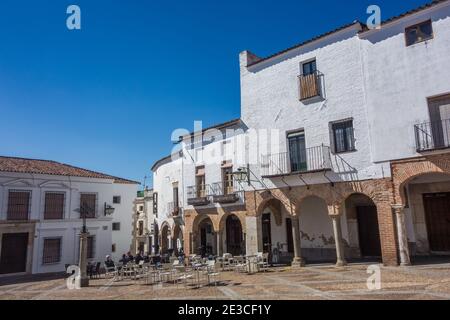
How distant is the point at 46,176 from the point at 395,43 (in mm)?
22172

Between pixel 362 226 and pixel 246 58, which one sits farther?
pixel 246 58

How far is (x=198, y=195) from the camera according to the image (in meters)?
22.0

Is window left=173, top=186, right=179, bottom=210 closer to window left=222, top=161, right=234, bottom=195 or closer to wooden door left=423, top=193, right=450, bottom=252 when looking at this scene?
window left=222, top=161, right=234, bottom=195

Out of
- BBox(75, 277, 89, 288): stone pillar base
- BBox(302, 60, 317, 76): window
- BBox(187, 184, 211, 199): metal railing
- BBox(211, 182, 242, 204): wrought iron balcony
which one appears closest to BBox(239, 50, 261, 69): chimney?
BBox(302, 60, 317, 76): window

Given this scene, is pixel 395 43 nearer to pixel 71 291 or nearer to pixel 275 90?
pixel 275 90

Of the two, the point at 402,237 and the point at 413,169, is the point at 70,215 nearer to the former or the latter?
the point at 402,237

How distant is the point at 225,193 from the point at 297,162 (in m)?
5.46

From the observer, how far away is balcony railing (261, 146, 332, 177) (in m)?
15.4

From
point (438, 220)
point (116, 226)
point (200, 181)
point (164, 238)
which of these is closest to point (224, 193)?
point (200, 181)

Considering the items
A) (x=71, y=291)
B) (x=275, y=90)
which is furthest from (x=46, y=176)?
(x=275, y=90)

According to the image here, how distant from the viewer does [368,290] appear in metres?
9.29

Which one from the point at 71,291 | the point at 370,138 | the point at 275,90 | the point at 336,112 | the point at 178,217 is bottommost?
the point at 71,291

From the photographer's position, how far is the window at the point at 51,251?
22406mm

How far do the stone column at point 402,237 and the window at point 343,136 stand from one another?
317 cm
